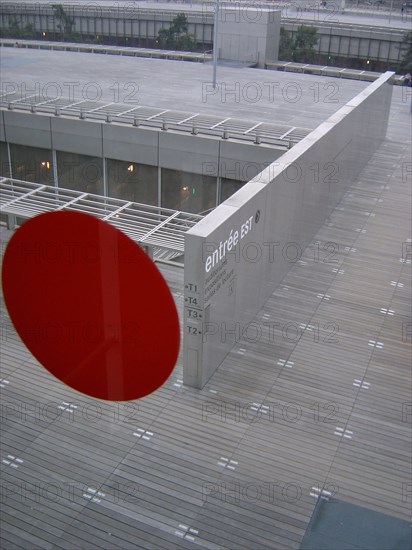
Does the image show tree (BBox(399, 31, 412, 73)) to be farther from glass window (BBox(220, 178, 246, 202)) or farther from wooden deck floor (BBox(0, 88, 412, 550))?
wooden deck floor (BBox(0, 88, 412, 550))

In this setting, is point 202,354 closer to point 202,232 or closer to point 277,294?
point 202,232

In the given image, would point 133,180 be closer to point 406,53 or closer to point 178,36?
point 178,36

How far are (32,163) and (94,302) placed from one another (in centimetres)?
1784

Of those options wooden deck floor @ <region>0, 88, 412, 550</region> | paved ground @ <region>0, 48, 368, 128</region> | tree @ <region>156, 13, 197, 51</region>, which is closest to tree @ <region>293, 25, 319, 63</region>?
tree @ <region>156, 13, 197, 51</region>

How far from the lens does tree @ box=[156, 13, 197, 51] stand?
49562 mm

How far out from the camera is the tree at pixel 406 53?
158 ft

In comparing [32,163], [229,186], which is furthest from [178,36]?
[229,186]

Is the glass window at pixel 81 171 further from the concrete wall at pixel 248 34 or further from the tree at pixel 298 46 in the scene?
the tree at pixel 298 46

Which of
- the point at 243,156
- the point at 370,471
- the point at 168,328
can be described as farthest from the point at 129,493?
the point at 243,156

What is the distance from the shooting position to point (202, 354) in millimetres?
10289

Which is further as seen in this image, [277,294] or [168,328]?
[277,294]

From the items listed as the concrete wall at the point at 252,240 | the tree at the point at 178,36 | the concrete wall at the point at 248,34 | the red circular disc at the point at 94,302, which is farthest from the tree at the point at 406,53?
the red circular disc at the point at 94,302

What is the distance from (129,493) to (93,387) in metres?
4.54

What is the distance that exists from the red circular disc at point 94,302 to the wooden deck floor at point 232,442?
4.25 meters
